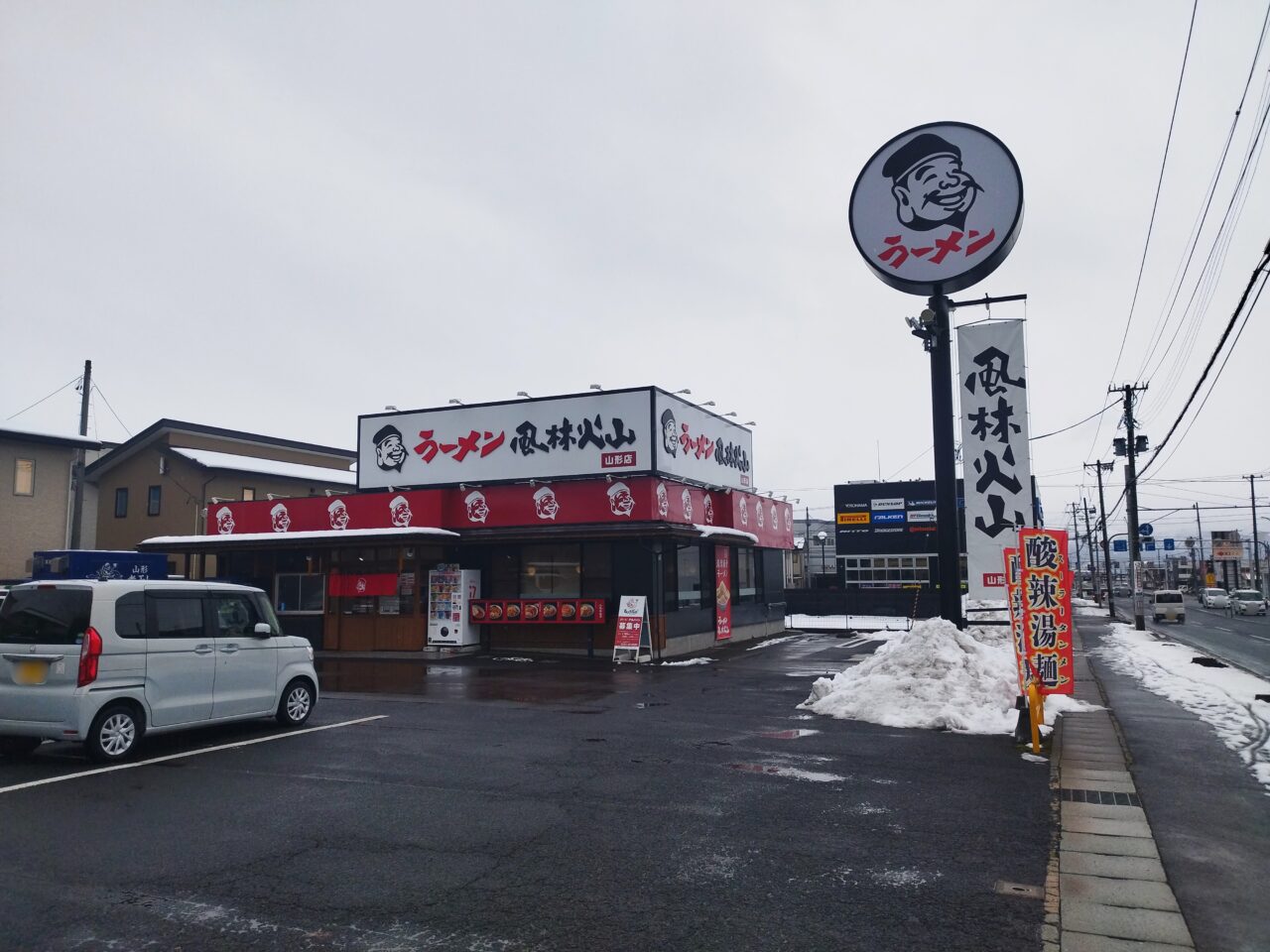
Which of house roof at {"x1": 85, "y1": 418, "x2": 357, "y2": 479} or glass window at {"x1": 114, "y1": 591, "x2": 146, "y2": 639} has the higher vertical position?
house roof at {"x1": 85, "y1": 418, "x2": 357, "y2": 479}

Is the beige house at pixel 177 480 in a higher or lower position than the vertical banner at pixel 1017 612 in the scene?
higher

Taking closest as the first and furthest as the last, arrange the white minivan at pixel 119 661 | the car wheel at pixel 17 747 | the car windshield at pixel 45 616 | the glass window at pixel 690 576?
the white minivan at pixel 119 661 → the car windshield at pixel 45 616 → the car wheel at pixel 17 747 → the glass window at pixel 690 576

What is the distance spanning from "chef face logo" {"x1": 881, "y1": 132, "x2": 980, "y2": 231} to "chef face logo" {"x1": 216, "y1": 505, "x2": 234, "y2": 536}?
2006 cm

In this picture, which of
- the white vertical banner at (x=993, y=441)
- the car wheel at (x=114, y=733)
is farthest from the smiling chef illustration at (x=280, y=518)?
the white vertical banner at (x=993, y=441)

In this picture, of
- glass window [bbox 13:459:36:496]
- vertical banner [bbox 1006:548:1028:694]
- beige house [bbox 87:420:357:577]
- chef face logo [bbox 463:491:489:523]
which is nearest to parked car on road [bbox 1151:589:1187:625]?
vertical banner [bbox 1006:548:1028:694]

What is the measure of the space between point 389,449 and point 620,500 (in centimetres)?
781

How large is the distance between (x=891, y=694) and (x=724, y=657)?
9231 millimetres

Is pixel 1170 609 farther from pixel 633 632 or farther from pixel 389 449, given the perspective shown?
pixel 389 449

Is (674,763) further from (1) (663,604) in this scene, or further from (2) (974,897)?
(1) (663,604)

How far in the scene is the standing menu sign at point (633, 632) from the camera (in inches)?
763

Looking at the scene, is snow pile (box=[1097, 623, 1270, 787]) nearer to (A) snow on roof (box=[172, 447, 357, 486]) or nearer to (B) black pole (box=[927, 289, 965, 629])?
(B) black pole (box=[927, 289, 965, 629])

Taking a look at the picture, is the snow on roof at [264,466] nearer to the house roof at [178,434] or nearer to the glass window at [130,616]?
the house roof at [178,434]

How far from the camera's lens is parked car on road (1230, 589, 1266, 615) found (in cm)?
4903

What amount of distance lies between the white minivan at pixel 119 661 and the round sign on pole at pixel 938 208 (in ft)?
35.6
